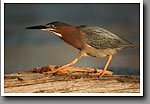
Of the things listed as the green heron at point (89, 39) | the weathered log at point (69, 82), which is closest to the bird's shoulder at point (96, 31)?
the green heron at point (89, 39)

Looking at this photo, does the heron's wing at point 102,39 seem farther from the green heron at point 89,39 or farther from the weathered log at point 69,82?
the weathered log at point 69,82

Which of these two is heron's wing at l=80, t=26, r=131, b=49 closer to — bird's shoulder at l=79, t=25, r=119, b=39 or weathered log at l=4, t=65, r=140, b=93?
bird's shoulder at l=79, t=25, r=119, b=39

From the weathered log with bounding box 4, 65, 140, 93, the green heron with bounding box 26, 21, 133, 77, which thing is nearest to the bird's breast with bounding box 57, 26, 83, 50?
the green heron with bounding box 26, 21, 133, 77

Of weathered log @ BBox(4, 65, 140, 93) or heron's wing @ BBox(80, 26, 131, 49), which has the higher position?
heron's wing @ BBox(80, 26, 131, 49)

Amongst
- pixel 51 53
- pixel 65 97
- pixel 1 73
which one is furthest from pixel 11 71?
pixel 65 97

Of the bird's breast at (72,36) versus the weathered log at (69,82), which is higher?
the bird's breast at (72,36)

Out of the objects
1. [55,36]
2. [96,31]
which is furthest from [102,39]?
[55,36]
